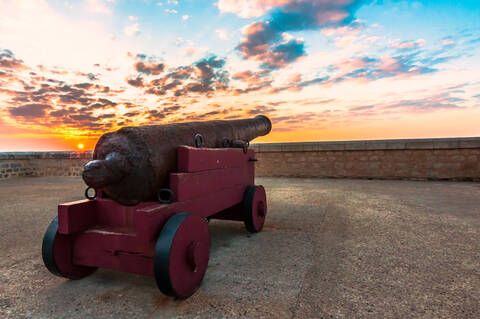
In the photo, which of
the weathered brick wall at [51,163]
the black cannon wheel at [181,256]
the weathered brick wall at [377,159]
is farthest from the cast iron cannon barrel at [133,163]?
the weathered brick wall at [51,163]

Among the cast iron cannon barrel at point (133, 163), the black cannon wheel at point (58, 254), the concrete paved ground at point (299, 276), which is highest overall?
the cast iron cannon barrel at point (133, 163)

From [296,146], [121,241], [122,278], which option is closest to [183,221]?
[121,241]

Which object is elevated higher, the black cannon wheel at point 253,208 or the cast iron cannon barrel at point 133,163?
the cast iron cannon barrel at point 133,163

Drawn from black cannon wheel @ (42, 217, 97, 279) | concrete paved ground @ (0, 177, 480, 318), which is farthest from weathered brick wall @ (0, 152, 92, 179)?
black cannon wheel @ (42, 217, 97, 279)

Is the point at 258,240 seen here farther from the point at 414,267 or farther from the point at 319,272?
the point at 414,267

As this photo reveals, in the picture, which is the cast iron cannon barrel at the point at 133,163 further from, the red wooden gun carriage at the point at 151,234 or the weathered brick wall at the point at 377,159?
the weathered brick wall at the point at 377,159

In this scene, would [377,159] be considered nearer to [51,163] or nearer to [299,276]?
[299,276]

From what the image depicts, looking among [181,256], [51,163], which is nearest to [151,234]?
[181,256]

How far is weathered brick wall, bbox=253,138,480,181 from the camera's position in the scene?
8.46 m

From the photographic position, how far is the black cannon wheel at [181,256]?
1.78 meters

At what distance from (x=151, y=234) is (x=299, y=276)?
1170 millimetres

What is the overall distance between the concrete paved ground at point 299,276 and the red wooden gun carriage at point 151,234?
18 cm

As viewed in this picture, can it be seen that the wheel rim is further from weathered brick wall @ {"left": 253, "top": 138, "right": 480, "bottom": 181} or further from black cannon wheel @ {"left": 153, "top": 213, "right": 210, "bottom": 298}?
weathered brick wall @ {"left": 253, "top": 138, "right": 480, "bottom": 181}

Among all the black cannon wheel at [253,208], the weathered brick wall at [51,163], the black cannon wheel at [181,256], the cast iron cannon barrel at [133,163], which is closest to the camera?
the black cannon wheel at [181,256]
